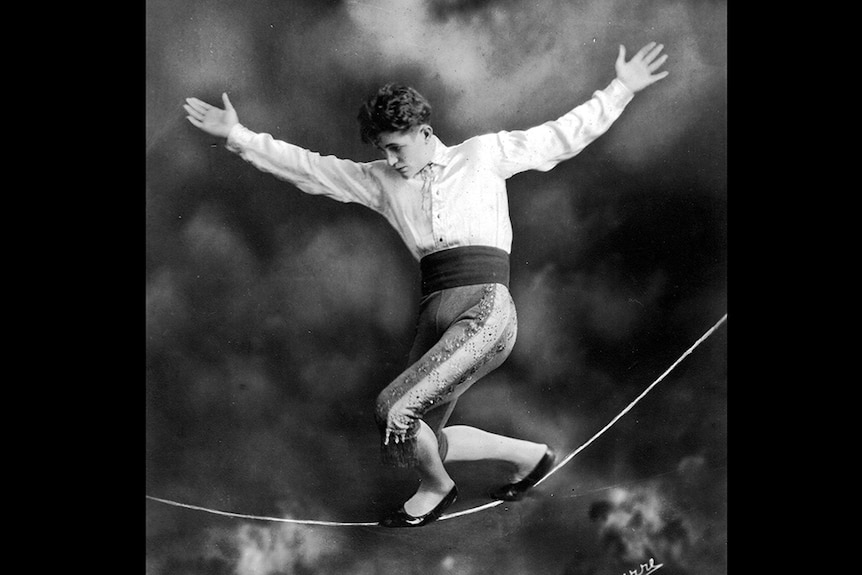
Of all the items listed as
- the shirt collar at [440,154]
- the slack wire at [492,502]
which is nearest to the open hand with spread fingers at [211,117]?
the shirt collar at [440,154]

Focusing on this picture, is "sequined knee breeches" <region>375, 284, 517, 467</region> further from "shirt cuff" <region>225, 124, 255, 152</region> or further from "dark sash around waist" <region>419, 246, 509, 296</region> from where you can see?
"shirt cuff" <region>225, 124, 255, 152</region>

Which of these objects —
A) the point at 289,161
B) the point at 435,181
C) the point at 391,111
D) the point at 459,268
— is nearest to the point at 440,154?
the point at 435,181

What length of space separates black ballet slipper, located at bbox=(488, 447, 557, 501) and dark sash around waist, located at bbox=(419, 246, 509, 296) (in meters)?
0.58

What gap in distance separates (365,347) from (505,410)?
479mm

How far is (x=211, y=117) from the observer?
328 cm

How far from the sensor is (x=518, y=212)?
334 centimetres

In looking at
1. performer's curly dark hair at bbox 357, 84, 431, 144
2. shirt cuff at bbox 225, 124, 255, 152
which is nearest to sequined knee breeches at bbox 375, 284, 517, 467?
performer's curly dark hair at bbox 357, 84, 431, 144

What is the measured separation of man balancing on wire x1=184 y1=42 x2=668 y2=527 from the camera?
3.23 meters

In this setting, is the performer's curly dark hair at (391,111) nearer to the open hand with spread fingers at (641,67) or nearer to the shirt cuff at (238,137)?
the shirt cuff at (238,137)

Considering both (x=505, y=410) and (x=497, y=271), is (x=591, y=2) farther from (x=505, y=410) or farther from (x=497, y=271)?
(x=505, y=410)

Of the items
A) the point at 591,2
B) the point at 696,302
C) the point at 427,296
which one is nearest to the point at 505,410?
the point at 427,296

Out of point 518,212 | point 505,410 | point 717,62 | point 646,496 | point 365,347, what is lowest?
point 646,496

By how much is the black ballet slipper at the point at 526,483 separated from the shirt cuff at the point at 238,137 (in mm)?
1320

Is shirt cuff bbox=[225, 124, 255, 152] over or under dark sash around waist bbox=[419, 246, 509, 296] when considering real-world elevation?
over
